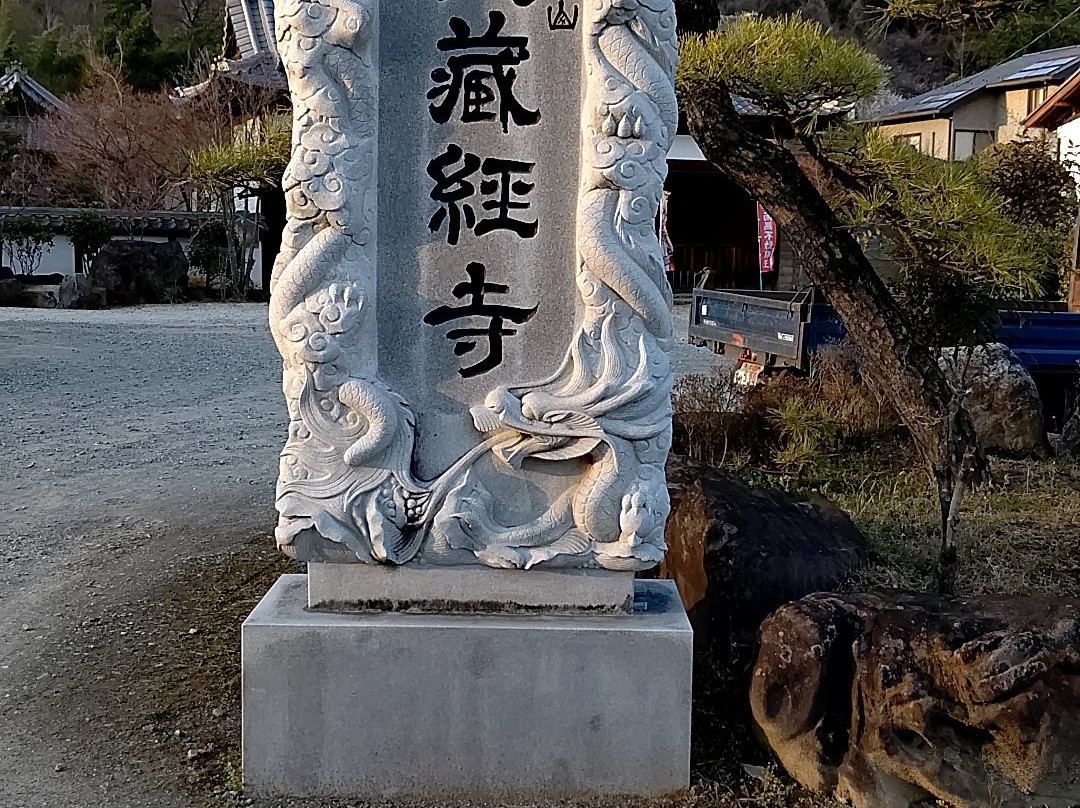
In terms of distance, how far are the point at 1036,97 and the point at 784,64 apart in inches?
570

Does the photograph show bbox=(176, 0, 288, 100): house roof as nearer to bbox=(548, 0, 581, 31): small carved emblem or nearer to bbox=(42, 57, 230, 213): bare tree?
bbox=(42, 57, 230, 213): bare tree

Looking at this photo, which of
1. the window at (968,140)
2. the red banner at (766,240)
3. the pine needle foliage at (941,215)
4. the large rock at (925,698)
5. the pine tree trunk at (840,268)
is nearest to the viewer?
the large rock at (925,698)

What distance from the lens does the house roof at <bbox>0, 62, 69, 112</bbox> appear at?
24188 mm

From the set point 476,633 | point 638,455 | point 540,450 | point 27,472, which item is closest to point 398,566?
point 476,633

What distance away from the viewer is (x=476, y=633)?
124 inches

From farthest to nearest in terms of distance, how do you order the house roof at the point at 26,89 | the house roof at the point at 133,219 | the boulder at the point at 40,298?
the house roof at the point at 26,89, the house roof at the point at 133,219, the boulder at the point at 40,298

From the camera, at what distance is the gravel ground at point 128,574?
3422mm

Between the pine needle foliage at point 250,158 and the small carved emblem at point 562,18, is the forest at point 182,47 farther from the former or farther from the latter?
the small carved emblem at point 562,18

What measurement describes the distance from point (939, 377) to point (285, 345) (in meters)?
4.02

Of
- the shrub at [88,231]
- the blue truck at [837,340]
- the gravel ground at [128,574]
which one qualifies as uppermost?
the shrub at [88,231]

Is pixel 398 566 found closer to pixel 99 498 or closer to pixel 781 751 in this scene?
pixel 781 751

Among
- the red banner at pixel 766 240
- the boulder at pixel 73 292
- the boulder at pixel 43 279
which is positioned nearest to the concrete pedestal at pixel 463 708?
the red banner at pixel 766 240

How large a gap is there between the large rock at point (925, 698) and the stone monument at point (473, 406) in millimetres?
336

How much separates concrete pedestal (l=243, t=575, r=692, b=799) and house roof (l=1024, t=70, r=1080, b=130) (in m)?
12.1
